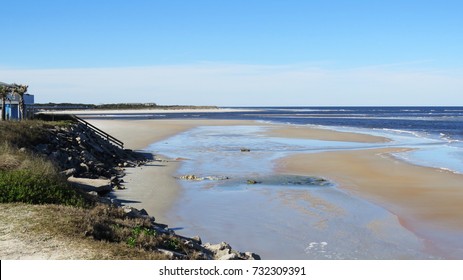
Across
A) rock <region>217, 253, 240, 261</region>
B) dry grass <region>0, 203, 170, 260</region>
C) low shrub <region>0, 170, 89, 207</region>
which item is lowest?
rock <region>217, 253, 240, 261</region>

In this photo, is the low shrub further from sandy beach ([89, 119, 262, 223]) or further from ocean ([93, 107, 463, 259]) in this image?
sandy beach ([89, 119, 262, 223])

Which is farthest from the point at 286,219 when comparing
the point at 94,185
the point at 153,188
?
the point at 153,188

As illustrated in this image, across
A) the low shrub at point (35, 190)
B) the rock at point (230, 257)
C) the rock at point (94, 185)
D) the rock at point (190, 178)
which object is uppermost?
the low shrub at point (35, 190)

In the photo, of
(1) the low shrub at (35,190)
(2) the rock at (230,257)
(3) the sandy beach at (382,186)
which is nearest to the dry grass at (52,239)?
(1) the low shrub at (35,190)

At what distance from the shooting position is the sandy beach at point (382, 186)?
595 inches

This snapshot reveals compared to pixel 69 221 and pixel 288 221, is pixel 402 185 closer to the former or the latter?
pixel 288 221

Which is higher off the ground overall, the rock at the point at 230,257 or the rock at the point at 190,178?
the rock at the point at 230,257

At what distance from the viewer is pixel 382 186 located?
21.3 meters

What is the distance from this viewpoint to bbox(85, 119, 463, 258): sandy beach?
15.1 metres

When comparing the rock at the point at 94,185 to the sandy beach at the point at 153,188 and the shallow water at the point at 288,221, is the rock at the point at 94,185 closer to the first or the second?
the sandy beach at the point at 153,188

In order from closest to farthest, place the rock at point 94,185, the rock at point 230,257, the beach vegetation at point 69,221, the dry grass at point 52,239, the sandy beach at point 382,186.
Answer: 1. the dry grass at point 52,239
2. the beach vegetation at point 69,221
3. the rock at point 230,257
4. the sandy beach at point 382,186
5. the rock at point 94,185

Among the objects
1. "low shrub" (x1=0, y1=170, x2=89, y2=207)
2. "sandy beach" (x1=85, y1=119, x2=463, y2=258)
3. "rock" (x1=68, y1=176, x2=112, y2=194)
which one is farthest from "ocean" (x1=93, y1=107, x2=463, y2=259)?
"low shrub" (x1=0, y1=170, x2=89, y2=207)

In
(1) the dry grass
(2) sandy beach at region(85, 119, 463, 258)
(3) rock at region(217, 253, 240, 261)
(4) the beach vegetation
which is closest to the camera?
(1) the dry grass

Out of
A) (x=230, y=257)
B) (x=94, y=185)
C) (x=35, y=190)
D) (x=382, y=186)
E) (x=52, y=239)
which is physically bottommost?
(x=382, y=186)
